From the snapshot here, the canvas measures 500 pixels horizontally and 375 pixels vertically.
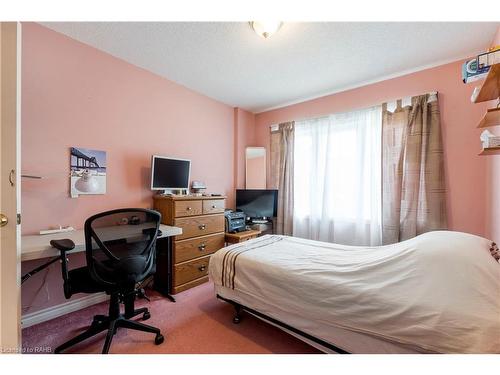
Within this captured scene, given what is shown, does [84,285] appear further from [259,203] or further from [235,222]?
[259,203]

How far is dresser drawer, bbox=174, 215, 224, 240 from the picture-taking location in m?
2.43

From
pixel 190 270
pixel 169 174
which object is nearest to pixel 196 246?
pixel 190 270

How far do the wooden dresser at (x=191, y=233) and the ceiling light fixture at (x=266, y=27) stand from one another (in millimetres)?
1809

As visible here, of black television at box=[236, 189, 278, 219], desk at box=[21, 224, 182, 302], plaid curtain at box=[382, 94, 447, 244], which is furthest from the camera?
black television at box=[236, 189, 278, 219]

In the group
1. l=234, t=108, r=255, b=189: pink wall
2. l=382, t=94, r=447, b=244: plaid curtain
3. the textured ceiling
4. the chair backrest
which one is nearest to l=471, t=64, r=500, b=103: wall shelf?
the textured ceiling

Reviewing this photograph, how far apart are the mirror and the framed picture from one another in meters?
2.24

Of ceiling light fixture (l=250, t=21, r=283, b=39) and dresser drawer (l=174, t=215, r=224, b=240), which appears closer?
ceiling light fixture (l=250, t=21, r=283, b=39)

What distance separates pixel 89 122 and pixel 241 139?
7.40 feet

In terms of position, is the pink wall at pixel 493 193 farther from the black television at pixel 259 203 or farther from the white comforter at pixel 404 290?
the black television at pixel 259 203

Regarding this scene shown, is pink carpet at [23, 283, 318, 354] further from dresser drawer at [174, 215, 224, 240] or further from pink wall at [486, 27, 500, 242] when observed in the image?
pink wall at [486, 27, 500, 242]

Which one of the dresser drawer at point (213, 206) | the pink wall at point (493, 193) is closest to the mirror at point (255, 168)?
the dresser drawer at point (213, 206)

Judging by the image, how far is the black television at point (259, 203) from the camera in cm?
344

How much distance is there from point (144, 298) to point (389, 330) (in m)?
2.26

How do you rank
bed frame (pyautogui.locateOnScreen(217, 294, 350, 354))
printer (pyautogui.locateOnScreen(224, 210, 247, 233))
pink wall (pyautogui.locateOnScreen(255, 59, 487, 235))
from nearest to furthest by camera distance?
bed frame (pyautogui.locateOnScreen(217, 294, 350, 354)), pink wall (pyautogui.locateOnScreen(255, 59, 487, 235)), printer (pyautogui.locateOnScreen(224, 210, 247, 233))
